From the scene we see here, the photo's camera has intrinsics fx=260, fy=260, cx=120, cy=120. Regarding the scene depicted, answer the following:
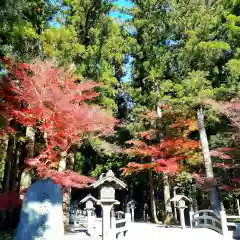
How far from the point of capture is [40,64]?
33.7 feet

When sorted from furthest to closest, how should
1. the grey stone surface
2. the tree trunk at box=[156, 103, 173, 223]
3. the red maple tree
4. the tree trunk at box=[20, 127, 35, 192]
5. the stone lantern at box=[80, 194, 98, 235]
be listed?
1. the tree trunk at box=[156, 103, 173, 223]
2. the stone lantern at box=[80, 194, 98, 235]
3. the tree trunk at box=[20, 127, 35, 192]
4. the red maple tree
5. the grey stone surface

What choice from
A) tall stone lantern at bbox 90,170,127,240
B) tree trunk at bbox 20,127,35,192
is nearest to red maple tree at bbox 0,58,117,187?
tree trunk at bbox 20,127,35,192

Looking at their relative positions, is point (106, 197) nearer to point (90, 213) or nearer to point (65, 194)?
point (65, 194)

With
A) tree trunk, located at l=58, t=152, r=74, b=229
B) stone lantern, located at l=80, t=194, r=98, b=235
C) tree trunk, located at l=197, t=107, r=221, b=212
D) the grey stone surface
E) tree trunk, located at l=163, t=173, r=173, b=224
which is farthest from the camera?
tree trunk, located at l=163, t=173, r=173, b=224

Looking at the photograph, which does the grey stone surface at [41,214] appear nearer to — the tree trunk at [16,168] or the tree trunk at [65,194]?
the tree trunk at [65,194]

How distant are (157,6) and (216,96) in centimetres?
812

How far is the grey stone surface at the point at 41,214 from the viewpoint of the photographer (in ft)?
23.0

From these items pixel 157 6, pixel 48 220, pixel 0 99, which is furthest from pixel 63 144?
pixel 157 6

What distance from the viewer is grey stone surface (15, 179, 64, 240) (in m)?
7.00

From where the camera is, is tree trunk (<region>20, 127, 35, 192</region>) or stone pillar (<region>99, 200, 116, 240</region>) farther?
tree trunk (<region>20, 127, 35, 192</region>)

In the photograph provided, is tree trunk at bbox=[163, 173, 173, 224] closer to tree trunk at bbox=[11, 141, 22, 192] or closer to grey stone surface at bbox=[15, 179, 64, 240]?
tree trunk at bbox=[11, 141, 22, 192]

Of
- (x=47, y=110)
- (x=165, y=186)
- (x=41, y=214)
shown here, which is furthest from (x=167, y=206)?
(x=41, y=214)

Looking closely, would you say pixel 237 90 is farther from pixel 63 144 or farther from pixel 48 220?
pixel 48 220

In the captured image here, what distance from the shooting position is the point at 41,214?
7137 mm
